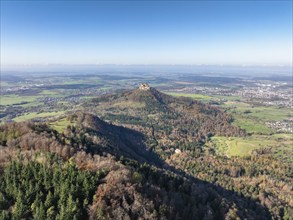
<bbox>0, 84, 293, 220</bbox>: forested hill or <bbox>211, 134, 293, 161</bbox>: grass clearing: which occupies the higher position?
<bbox>0, 84, 293, 220</bbox>: forested hill

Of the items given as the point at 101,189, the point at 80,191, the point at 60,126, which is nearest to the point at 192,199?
the point at 101,189

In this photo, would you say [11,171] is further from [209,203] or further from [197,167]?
[197,167]

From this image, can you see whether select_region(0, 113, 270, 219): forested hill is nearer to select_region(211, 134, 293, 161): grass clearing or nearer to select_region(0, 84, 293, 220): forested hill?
select_region(0, 84, 293, 220): forested hill

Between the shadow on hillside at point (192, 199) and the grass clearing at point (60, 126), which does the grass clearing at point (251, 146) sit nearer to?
the shadow on hillside at point (192, 199)

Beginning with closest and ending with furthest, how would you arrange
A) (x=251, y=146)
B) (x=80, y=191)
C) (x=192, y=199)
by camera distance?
(x=80, y=191)
(x=192, y=199)
(x=251, y=146)

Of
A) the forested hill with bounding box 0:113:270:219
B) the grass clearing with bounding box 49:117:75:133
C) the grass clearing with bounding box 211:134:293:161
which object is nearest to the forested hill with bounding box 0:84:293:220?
the forested hill with bounding box 0:113:270:219

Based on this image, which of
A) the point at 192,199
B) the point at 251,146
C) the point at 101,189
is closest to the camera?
the point at 101,189

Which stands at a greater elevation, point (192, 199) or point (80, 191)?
point (80, 191)

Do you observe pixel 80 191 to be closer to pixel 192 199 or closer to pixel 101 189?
pixel 101 189

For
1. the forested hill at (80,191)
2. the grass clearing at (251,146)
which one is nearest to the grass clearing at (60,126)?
the forested hill at (80,191)

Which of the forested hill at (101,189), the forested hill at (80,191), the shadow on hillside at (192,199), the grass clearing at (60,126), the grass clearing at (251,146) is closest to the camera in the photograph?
the forested hill at (80,191)

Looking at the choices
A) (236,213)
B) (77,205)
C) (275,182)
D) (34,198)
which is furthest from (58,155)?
(275,182)
